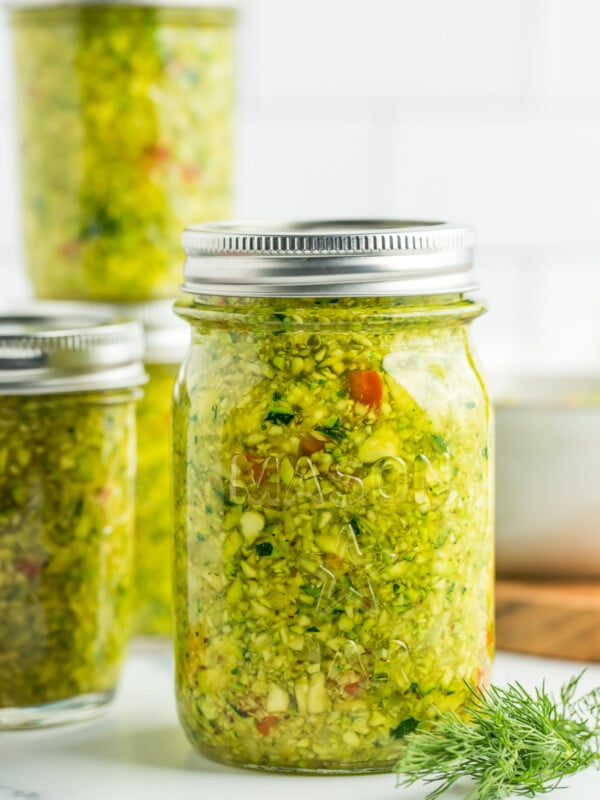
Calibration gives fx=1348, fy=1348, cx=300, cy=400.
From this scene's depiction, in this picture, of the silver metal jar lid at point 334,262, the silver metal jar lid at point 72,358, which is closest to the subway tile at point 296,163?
the silver metal jar lid at point 72,358

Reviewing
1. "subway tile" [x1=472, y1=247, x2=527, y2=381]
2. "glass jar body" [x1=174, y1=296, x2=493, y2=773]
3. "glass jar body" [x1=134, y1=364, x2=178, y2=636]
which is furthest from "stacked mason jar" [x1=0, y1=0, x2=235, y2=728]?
"subway tile" [x1=472, y1=247, x2=527, y2=381]

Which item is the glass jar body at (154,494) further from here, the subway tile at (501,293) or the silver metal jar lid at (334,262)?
the subway tile at (501,293)

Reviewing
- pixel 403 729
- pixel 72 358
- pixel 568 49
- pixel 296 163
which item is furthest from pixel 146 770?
pixel 568 49

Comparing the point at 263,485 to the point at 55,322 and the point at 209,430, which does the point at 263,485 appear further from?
the point at 55,322

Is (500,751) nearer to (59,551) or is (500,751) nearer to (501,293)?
(59,551)

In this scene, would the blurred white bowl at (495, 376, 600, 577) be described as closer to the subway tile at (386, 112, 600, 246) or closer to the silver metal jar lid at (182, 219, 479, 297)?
the silver metal jar lid at (182, 219, 479, 297)

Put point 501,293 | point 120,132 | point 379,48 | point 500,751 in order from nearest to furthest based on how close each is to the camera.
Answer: point 500,751
point 120,132
point 379,48
point 501,293
